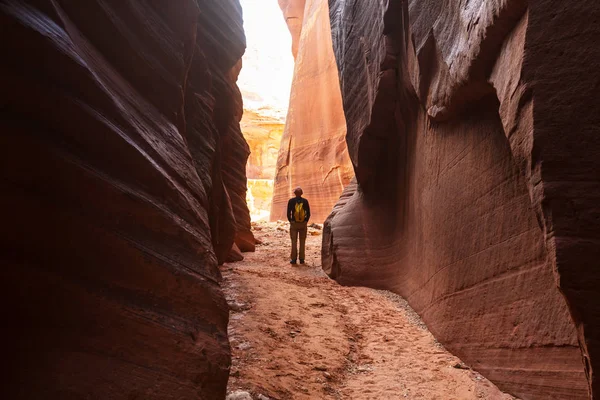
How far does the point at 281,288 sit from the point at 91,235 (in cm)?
415

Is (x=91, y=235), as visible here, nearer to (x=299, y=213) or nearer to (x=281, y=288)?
(x=281, y=288)

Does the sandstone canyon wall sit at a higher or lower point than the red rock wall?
higher

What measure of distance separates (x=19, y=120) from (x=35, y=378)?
3.99 feet

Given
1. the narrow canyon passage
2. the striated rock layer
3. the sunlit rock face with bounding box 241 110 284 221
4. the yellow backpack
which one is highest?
the sunlit rock face with bounding box 241 110 284 221

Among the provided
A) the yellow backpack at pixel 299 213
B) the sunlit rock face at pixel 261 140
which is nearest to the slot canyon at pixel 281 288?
the yellow backpack at pixel 299 213

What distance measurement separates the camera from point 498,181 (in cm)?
331

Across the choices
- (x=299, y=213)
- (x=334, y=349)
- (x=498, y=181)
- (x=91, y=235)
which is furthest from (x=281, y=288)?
(x=91, y=235)

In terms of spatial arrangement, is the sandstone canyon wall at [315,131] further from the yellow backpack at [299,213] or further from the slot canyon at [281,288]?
the slot canyon at [281,288]

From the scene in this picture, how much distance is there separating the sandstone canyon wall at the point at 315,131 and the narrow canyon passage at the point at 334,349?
11.4m

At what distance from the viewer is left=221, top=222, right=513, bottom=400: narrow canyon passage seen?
325 cm

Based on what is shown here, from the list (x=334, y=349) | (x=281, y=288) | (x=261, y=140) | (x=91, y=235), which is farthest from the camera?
(x=261, y=140)

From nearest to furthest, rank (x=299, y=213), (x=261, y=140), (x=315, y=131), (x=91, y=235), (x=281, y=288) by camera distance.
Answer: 1. (x=91, y=235)
2. (x=281, y=288)
3. (x=299, y=213)
4. (x=315, y=131)
5. (x=261, y=140)

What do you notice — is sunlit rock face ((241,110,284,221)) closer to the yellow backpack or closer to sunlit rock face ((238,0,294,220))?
sunlit rock face ((238,0,294,220))

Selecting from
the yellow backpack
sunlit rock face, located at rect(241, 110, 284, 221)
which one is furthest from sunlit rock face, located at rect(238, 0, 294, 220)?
the yellow backpack
